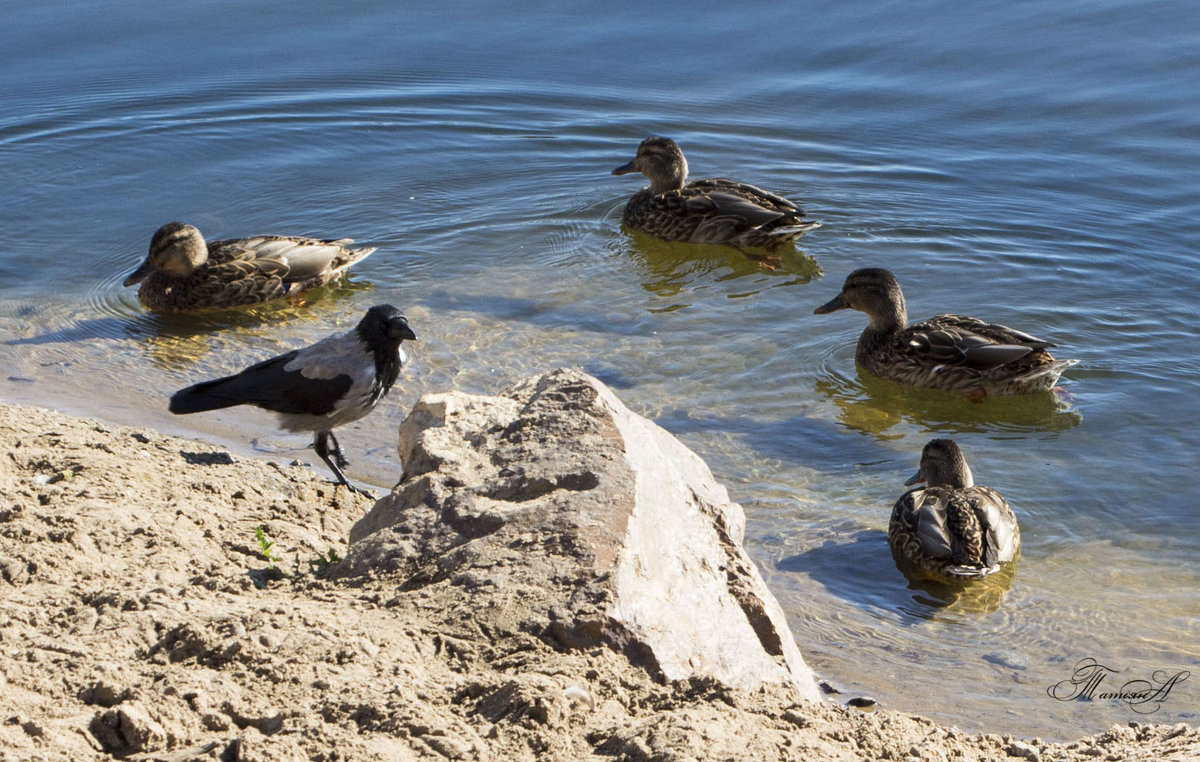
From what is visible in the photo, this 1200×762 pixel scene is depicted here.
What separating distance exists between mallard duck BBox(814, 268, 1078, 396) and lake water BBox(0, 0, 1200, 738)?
191mm

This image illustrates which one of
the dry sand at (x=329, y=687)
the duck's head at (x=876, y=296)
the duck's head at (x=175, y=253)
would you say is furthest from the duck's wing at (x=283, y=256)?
the dry sand at (x=329, y=687)

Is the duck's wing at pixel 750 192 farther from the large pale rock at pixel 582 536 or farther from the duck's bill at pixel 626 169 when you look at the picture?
the large pale rock at pixel 582 536

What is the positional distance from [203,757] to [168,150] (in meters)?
11.4

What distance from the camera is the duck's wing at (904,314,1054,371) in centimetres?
902

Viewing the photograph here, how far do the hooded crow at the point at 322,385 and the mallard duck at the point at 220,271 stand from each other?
3.12 meters

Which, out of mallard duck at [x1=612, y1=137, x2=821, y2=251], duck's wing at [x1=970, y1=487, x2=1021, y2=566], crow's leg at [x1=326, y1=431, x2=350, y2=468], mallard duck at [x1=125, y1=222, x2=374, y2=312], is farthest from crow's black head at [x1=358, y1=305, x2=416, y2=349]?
mallard duck at [x1=612, y1=137, x2=821, y2=251]

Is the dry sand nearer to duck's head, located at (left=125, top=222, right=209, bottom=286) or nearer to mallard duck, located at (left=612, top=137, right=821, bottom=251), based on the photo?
duck's head, located at (left=125, top=222, right=209, bottom=286)

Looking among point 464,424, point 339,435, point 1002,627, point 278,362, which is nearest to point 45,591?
point 464,424

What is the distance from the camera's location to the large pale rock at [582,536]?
14.3ft

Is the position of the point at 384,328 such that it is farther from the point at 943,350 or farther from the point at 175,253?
the point at 943,350

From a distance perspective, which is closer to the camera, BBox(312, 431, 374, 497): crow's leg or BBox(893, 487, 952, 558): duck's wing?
BBox(893, 487, 952, 558): duck's wing

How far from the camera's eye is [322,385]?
7.47 m

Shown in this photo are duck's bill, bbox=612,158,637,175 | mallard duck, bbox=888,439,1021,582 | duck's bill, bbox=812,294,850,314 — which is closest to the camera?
mallard duck, bbox=888,439,1021,582

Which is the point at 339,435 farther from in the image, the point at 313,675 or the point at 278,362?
the point at 313,675
